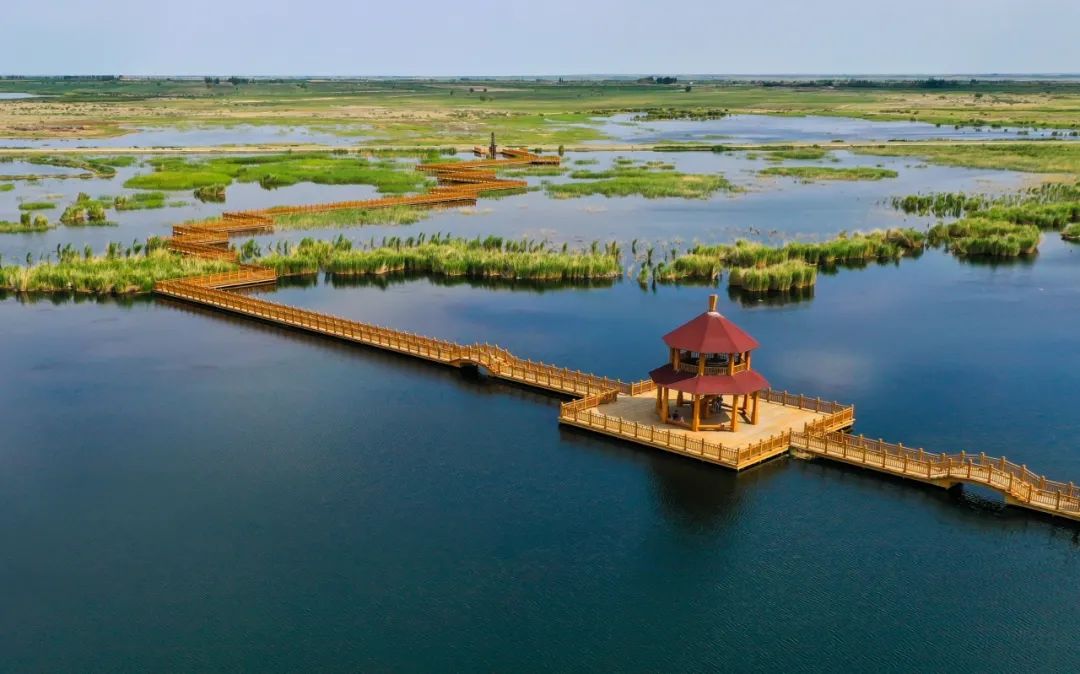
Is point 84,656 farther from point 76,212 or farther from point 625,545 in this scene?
point 76,212

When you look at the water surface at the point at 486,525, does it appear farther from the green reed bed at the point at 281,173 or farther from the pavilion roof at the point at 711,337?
the green reed bed at the point at 281,173

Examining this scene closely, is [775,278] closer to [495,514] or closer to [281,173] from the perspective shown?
[495,514]

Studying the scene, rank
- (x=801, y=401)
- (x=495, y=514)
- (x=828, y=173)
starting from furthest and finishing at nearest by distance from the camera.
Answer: (x=828, y=173)
(x=801, y=401)
(x=495, y=514)

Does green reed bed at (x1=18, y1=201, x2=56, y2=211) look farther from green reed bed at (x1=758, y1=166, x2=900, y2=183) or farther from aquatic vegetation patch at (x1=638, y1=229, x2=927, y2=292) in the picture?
green reed bed at (x1=758, y1=166, x2=900, y2=183)

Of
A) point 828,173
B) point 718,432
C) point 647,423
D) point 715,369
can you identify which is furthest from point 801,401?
point 828,173

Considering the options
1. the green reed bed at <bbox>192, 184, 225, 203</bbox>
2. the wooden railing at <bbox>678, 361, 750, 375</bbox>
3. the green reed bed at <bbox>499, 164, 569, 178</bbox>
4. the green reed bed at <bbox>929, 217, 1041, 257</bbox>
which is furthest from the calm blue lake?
the green reed bed at <bbox>499, 164, 569, 178</bbox>

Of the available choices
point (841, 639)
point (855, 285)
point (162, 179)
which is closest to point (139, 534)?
point (841, 639)
